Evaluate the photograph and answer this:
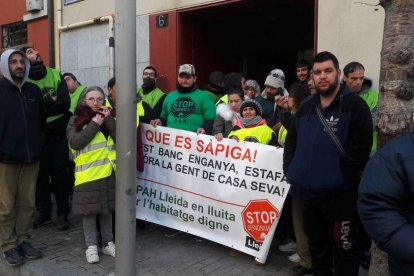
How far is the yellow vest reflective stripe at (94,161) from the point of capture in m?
4.09

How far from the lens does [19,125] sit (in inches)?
161

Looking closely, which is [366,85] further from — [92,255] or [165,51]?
[165,51]

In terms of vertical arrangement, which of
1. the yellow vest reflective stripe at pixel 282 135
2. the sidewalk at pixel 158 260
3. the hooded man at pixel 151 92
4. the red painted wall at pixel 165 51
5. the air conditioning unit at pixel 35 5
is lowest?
the sidewalk at pixel 158 260

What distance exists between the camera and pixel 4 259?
426cm

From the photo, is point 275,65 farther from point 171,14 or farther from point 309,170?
point 309,170

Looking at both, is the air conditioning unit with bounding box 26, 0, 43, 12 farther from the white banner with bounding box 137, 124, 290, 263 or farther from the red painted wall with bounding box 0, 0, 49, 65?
the white banner with bounding box 137, 124, 290, 263

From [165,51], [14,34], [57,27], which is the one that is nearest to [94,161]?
[165,51]

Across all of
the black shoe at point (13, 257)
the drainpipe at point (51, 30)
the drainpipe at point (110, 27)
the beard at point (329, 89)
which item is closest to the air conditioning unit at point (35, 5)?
the drainpipe at point (51, 30)

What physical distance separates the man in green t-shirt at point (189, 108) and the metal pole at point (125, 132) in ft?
4.37

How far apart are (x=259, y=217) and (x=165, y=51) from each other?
4312mm

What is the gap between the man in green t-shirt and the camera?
4742 millimetres

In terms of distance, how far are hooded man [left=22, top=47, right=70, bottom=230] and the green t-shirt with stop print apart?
123 centimetres

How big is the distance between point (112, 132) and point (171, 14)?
149 inches

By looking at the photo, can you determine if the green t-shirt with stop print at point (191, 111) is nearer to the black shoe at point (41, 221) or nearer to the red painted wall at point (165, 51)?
the black shoe at point (41, 221)
